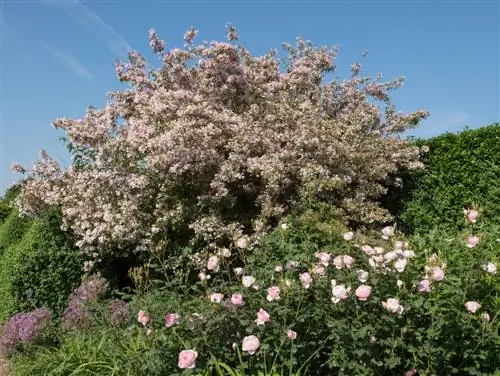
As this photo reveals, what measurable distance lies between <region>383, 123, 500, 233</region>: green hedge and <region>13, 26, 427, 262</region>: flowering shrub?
0.38m

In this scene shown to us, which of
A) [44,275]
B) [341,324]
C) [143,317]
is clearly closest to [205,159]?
[44,275]

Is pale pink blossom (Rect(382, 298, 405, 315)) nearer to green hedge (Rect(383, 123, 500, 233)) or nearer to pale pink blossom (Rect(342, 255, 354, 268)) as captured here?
pale pink blossom (Rect(342, 255, 354, 268))

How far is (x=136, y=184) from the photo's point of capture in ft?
22.5

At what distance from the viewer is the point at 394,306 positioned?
3412 millimetres

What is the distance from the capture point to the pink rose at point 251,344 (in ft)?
10.9

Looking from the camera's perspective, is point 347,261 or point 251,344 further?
point 347,261

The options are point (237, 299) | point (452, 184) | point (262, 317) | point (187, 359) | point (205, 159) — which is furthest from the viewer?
point (452, 184)

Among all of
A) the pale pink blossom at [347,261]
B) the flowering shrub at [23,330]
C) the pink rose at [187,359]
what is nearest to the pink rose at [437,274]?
the pale pink blossom at [347,261]

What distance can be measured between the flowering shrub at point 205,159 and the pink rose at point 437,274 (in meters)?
2.51

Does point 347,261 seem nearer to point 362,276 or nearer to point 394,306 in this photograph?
point 362,276

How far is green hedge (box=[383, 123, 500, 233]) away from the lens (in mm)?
7773

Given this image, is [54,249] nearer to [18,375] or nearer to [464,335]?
[18,375]

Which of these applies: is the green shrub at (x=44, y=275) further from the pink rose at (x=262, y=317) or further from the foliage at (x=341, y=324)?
the pink rose at (x=262, y=317)

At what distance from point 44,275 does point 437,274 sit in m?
4.97
